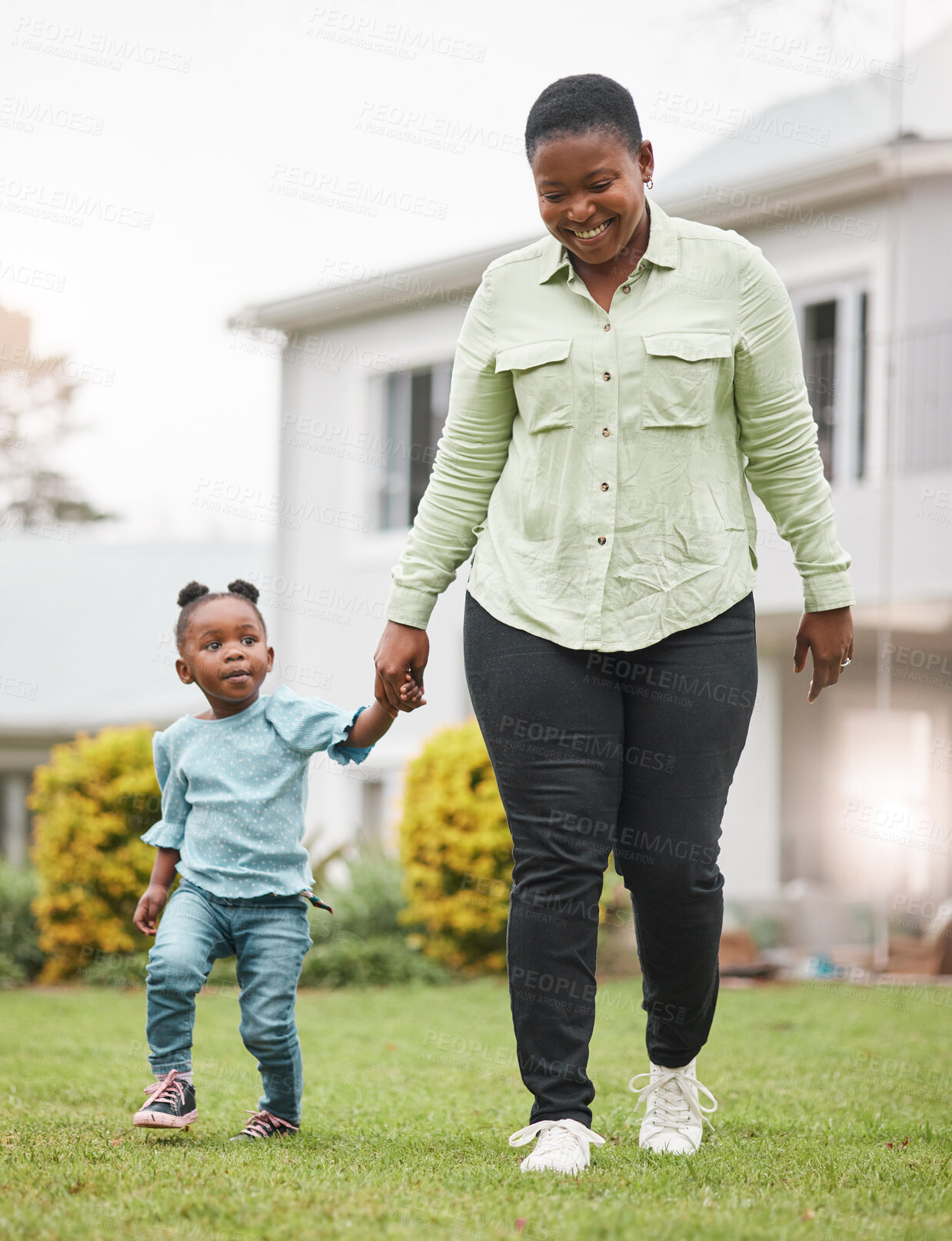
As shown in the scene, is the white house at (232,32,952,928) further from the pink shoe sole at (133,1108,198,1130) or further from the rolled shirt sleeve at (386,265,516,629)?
the pink shoe sole at (133,1108,198,1130)

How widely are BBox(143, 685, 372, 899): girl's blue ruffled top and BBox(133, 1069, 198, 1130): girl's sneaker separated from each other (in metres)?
0.44

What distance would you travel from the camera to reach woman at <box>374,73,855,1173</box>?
2.82 meters

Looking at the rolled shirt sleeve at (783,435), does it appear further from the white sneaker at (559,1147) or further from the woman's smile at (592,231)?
the white sneaker at (559,1147)

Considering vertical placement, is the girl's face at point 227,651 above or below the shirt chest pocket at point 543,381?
below

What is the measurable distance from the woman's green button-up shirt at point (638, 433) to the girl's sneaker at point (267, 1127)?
133cm

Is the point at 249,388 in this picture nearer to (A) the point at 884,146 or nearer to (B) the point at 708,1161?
(A) the point at 884,146

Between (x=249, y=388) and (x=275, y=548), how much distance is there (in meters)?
6.30

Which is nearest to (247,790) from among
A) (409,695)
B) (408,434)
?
(409,695)

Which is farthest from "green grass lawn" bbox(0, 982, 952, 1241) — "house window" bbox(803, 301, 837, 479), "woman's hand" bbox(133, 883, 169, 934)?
"house window" bbox(803, 301, 837, 479)

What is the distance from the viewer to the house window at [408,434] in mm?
13016

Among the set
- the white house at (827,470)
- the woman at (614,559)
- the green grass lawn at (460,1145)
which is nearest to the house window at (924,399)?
the white house at (827,470)

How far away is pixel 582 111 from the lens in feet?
9.02

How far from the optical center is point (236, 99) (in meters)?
12.5

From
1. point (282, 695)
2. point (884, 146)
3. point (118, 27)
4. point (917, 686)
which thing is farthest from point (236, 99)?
point (282, 695)
